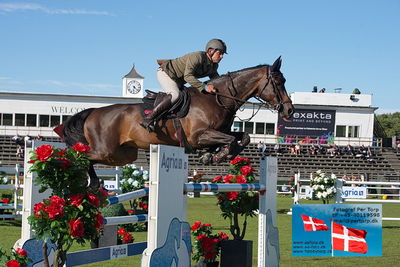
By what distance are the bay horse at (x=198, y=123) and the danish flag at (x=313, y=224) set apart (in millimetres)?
1548

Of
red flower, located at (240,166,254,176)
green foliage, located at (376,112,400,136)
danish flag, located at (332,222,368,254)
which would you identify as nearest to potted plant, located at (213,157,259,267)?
red flower, located at (240,166,254,176)

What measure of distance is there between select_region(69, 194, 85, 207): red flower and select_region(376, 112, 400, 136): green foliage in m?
66.0

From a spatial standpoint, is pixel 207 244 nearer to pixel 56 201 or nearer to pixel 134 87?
pixel 56 201

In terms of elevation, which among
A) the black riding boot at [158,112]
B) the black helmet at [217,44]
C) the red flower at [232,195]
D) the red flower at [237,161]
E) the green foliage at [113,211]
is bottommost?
the green foliage at [113,211]

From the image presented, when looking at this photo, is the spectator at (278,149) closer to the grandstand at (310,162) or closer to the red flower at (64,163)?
the grandstand at (310,162)

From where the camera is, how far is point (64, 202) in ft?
11.9

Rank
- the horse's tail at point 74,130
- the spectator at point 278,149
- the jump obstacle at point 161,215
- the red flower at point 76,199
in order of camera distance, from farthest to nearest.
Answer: the spectator at point 278,149
the horse's tail at point 74,130
the jump obstacle at point 161,215
the red flower at point 76,199

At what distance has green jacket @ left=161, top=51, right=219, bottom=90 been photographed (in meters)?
6.87

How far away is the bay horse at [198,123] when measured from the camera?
23.1ft

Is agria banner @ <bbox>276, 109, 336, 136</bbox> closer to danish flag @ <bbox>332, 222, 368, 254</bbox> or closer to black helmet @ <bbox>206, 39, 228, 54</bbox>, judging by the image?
danish flag @ <bbox>332, 222, 368, 254</bbox>

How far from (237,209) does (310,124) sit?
35426 mm

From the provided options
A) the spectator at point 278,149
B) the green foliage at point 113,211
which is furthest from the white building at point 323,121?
the green foliage at point 113,211

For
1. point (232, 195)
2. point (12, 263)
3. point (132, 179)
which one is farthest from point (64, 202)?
point (132, 179)

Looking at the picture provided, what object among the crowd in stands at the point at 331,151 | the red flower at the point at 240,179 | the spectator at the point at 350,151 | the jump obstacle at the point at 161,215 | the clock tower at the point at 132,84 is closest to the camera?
the jump obstacle at the point at 161,215
